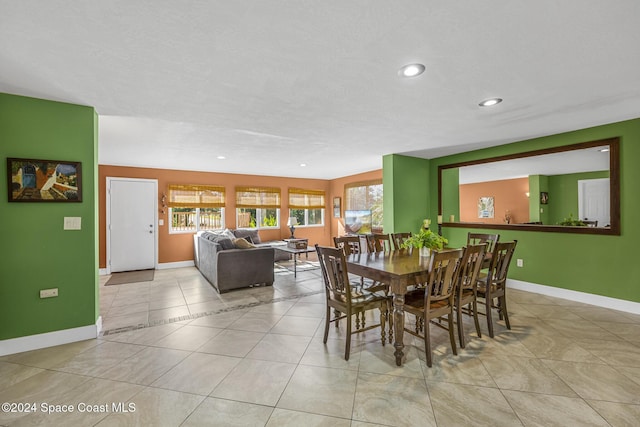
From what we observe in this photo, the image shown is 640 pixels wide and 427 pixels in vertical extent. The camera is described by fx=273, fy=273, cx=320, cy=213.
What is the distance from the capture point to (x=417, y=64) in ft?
6.64

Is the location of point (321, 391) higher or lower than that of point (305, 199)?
lower

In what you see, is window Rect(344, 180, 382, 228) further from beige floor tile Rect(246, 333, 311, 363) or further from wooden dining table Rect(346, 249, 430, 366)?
beige floor tile Rect(246, 333, 311, 363)

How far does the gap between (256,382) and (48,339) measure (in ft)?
7.30

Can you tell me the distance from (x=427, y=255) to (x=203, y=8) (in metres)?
2.91

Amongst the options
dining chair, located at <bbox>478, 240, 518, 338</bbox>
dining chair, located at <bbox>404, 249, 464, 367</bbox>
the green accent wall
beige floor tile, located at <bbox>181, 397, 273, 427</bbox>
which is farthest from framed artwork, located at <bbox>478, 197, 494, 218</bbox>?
beige floor tile, located at <bbox>181, 397, 273, 427</bbox>

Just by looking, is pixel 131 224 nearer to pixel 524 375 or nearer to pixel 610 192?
pixel 524 375

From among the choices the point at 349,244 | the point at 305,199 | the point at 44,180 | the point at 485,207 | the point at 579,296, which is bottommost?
the point at 579,296

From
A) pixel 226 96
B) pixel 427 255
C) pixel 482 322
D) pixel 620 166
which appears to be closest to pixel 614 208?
pixel 620 166

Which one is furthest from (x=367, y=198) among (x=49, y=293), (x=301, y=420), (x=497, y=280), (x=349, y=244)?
(x=49, y=293)

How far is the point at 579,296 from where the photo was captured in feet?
12.4

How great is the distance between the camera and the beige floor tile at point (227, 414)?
5.46 ft

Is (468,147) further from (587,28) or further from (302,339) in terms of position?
(302,339)

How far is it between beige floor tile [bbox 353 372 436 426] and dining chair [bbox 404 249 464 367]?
1.22ft

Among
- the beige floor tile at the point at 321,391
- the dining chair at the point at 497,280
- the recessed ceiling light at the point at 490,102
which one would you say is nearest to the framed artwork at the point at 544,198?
the dining chair at the point at 497,280
